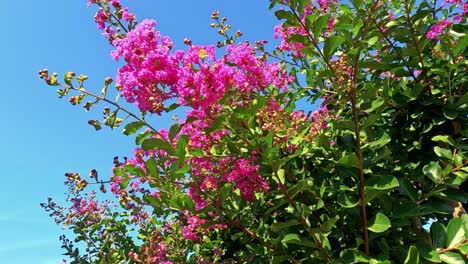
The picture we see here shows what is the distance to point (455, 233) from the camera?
5.80ft

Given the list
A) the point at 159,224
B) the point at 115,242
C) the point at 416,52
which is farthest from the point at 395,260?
the point at 115,242

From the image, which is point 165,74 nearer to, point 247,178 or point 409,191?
point 247,178

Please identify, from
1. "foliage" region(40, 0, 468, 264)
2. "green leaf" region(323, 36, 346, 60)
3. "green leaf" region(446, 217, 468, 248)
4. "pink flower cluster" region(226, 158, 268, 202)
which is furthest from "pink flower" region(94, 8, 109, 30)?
"green leaf" region(446, 217, 468, 248)

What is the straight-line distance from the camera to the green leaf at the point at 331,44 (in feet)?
5.74

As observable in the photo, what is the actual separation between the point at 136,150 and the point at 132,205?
23.1 inches

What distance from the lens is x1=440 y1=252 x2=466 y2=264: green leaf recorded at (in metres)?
1.72

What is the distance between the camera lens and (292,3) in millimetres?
1797

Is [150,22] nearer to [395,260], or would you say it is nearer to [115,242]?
[395,260]

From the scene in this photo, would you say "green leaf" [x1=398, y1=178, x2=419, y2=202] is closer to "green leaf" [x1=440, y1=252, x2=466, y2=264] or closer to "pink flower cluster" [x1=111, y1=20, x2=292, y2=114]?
"green leaf" [x1=440, y1=252, x2=466, y2=264]

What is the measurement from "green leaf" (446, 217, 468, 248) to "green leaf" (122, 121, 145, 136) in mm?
1339

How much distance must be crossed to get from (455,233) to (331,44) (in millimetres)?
913

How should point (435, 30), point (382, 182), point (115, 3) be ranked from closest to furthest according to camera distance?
point (382, 182) → point (115, 3) → point (435, 30)

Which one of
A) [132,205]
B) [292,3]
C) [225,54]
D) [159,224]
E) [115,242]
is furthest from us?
[115,242]

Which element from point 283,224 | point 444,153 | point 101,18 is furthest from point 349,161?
point 101,18
